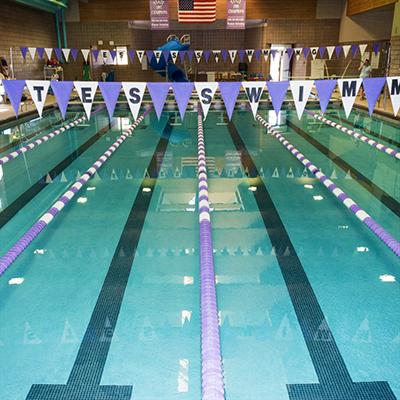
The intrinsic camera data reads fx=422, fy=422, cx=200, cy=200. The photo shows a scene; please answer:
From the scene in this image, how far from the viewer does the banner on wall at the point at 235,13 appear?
14047 mm

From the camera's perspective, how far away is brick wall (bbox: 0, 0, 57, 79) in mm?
12812

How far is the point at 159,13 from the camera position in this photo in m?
14.5

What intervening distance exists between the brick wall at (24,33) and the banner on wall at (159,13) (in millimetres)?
4212

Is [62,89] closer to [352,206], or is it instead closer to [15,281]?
[15,281]

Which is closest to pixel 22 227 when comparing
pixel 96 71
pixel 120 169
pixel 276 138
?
pixel 120 169

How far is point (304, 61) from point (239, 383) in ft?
57.9

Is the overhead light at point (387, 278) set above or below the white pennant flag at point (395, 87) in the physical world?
below

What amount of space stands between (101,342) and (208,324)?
24.6 inches

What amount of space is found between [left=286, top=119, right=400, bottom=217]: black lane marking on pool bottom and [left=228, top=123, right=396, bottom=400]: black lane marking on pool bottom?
4.90ft

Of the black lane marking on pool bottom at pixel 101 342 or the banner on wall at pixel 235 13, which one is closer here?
the black lane marking on pool bottom at pixel 101 342

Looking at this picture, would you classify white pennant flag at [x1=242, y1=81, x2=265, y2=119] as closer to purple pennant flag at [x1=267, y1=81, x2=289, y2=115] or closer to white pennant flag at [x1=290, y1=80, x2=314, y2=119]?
purple pennant flag at [x1=267, y1=81, x2=289, y2=115]

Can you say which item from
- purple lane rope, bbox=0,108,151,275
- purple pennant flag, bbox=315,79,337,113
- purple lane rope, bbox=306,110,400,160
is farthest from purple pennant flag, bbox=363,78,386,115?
purple lane rope, bbox=0,108,151,275

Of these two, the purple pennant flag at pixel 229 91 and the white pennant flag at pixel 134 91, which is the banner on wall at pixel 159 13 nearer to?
the white pennant flag at pixel 134 91

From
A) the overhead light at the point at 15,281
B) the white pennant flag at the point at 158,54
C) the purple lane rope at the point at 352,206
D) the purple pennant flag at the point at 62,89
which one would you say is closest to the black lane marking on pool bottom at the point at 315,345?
the purple lane rope at the point at 352,206
